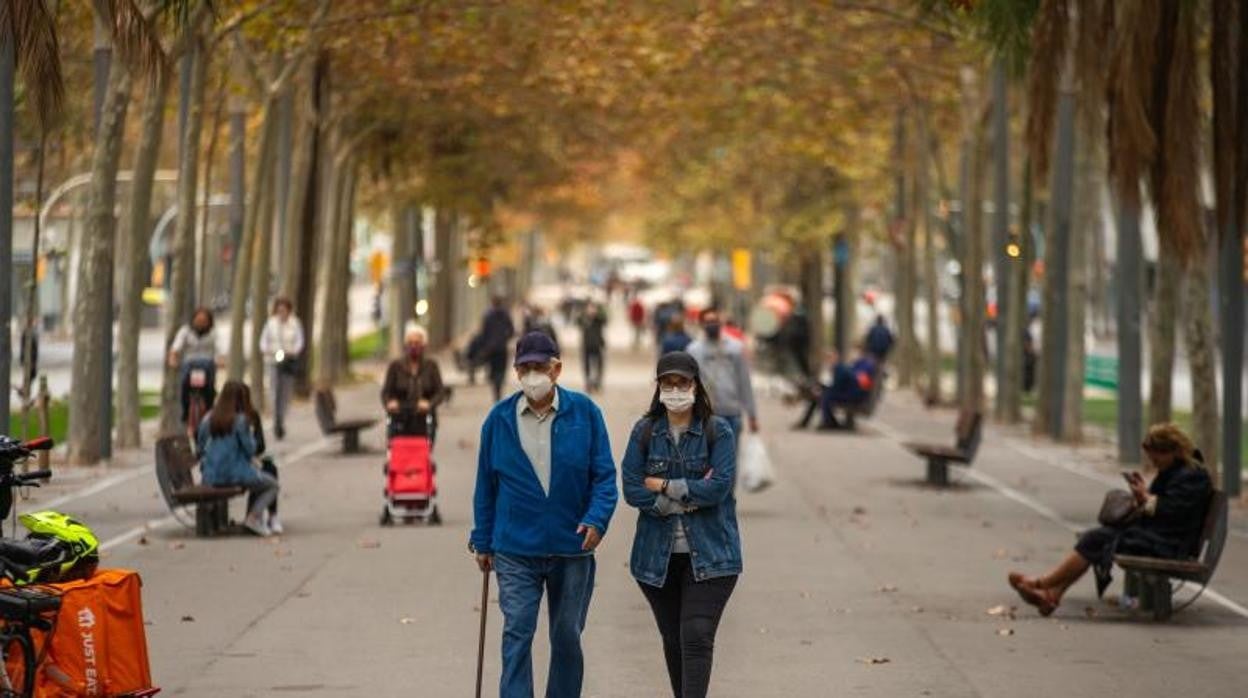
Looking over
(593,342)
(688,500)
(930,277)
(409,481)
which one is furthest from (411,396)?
(593,342)

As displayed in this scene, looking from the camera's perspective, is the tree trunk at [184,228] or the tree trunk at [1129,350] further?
the tree trunk at [184,228]

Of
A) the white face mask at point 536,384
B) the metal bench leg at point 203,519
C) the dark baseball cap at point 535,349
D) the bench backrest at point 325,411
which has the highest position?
the dark baseball cap at point 535,349

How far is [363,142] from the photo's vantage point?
181ft

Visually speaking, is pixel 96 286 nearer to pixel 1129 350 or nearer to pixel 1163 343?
pixel 1163 343

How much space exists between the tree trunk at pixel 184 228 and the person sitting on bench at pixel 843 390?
933 cm

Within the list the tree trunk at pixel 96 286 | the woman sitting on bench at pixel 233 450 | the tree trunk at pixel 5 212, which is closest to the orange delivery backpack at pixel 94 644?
the tree trunk at pixel 5 212

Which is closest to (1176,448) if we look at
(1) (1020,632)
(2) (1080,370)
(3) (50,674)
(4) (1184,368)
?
(1) (1020,632)

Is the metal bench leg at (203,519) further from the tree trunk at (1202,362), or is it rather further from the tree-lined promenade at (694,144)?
the tree trunk at (1202,362)

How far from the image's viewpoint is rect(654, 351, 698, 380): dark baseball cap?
36.4 feet

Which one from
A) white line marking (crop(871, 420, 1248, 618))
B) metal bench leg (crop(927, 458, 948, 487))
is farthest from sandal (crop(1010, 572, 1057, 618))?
metal bench leg (crop(927, 458, 948, 487))

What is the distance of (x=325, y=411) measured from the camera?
31625mm

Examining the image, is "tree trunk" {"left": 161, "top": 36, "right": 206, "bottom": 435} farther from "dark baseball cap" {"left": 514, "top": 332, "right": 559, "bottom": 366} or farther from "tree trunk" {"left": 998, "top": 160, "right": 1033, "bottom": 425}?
"dark baseball cap" {"left": 514, "top": 332, "right": 559, "bottom": 366}

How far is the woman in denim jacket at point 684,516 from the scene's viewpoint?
11.0m

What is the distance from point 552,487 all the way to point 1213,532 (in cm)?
652
